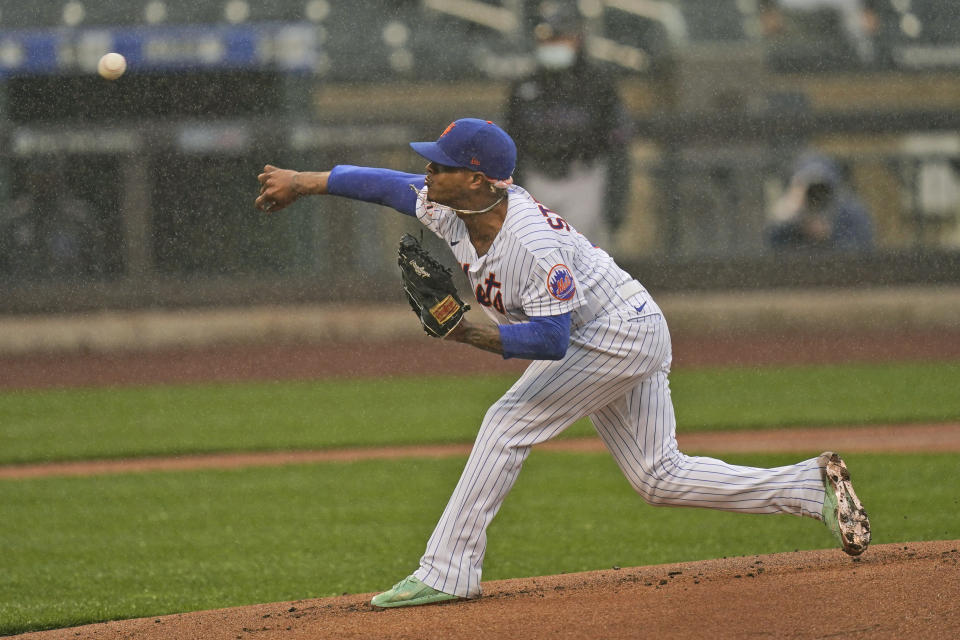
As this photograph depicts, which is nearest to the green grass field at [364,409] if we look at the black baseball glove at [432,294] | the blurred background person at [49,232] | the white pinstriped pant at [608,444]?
the blurred background person at [49,232]

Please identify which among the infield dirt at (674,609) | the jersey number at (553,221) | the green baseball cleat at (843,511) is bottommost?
the infield dirt at (674,609)

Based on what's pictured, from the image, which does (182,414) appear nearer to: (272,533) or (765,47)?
(272,533)

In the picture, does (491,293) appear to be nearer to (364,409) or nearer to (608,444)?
(608,444)

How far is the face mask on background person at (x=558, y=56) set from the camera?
12531 millimetres

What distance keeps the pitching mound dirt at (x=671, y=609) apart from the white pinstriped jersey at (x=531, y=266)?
0.84 m

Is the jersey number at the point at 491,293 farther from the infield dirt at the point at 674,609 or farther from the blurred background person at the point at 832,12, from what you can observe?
the blurred background person at the point at 832,12

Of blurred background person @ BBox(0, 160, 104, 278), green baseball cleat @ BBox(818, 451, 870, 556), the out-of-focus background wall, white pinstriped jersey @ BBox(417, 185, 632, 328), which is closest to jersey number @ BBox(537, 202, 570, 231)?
white pinstriped jersey @ BBox(417, 185, 632, 328)

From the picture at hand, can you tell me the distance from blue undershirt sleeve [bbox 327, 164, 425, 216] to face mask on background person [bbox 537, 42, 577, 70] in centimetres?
851

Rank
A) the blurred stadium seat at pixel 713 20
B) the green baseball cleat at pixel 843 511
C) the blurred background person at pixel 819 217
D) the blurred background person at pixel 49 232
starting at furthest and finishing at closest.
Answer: the blurred stadium seat at pixel 713 20 < the blurred background person at pixel 49 232 < the blurred background person at pixel 819 217 < the green baseball cleat at pixel 843 511

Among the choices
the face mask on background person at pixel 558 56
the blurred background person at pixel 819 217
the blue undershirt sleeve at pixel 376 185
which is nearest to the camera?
the blue undershirt sleeve at pixel 376 185

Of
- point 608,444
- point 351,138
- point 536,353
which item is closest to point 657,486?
point 608,444

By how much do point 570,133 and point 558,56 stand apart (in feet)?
2.39

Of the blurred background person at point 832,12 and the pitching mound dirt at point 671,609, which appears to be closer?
the pitching mound dirt at point 671,609

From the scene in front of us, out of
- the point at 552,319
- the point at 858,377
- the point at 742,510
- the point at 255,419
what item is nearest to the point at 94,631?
the point at 552,319
